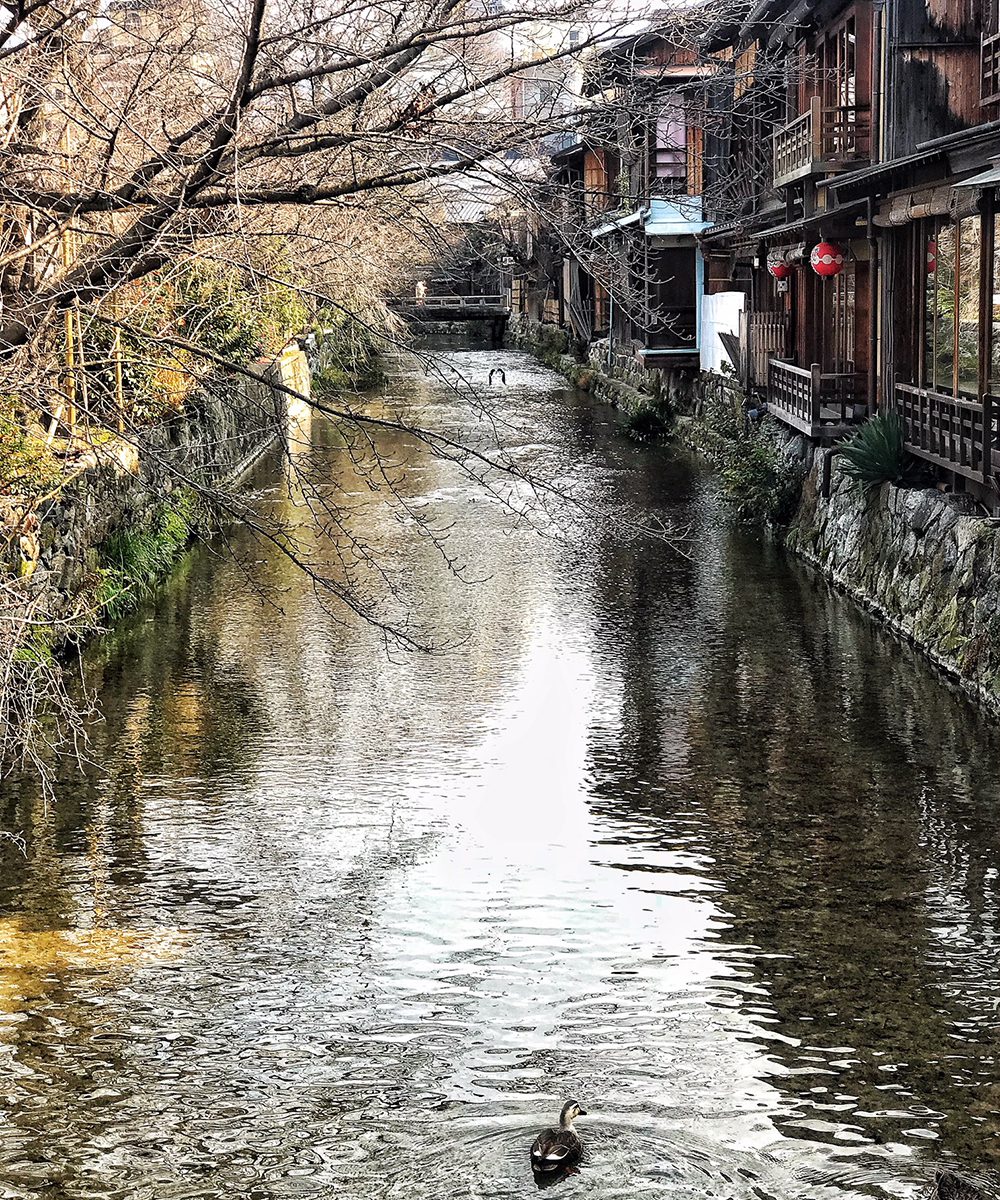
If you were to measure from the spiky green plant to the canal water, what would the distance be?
193cm

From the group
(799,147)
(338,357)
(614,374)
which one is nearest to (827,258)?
(799,147)

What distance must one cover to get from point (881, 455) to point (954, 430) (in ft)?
6.94

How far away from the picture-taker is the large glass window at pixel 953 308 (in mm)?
17109

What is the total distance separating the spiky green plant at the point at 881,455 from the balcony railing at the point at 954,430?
0.53 ft

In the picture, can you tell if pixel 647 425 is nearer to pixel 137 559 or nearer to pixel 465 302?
pixel 137 559

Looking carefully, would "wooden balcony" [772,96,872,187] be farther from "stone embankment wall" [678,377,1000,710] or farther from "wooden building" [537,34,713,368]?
"stone embankment wall" [678,377,1000,710]

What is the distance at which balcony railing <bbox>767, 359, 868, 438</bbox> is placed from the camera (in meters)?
21.6

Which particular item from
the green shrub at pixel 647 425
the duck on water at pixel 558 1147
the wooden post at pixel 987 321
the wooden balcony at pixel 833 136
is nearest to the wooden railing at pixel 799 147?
the wooden balcony at pixel 833 136

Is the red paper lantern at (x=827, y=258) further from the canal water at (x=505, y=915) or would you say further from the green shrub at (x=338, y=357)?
the green shrub at (x=338, y=357)

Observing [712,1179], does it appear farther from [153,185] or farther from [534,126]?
[153,185]

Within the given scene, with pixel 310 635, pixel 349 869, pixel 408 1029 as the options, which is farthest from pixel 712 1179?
pixel 310 635

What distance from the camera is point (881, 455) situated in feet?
61.3

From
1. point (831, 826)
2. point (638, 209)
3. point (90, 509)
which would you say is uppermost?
point (638, 209)

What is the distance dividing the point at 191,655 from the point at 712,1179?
37.9ft
